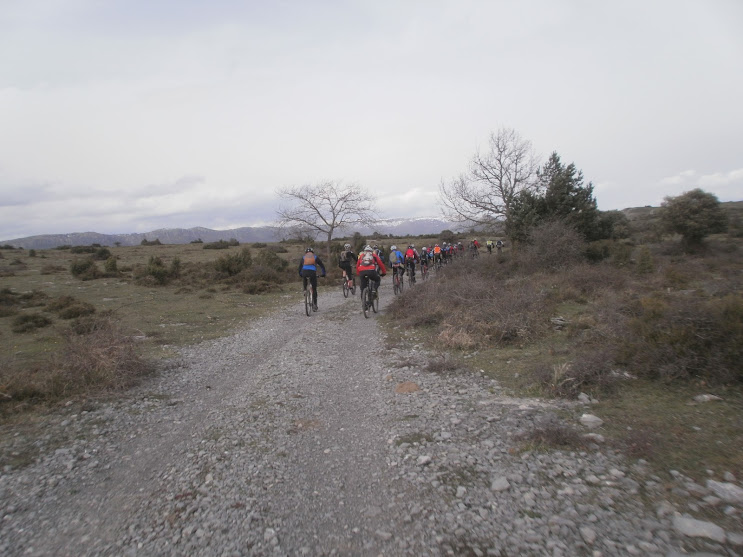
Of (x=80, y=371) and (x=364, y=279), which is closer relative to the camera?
(x=80, y=371)

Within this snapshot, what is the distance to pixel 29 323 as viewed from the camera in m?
11.3

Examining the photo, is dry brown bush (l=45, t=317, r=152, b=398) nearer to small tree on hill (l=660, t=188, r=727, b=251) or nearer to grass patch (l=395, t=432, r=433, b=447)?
grass patch (l=395, t=432, r=433, b=447)

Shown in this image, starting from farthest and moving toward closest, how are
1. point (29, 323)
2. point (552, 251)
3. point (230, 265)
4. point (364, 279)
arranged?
point (230, 265) → point (552, 251) → point (364, 279) → point (29, 323)

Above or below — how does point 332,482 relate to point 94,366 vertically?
below

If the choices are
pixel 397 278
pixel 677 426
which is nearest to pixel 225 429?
pixel 677 426

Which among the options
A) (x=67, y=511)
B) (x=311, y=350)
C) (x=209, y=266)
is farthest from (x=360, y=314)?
(x=209, y=266)

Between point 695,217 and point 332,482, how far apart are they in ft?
80.2

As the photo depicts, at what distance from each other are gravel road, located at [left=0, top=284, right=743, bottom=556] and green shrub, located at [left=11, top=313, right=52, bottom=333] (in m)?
7.76

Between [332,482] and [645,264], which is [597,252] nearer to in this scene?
[645,264]

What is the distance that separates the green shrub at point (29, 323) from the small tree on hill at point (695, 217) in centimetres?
2773

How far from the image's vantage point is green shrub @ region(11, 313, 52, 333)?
11.0m

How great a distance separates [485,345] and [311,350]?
3642mm

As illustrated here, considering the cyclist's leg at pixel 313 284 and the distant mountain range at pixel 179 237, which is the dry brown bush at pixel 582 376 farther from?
the distant mountain range at pixel 179 237

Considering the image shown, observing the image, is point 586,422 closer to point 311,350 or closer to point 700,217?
point 311,350
